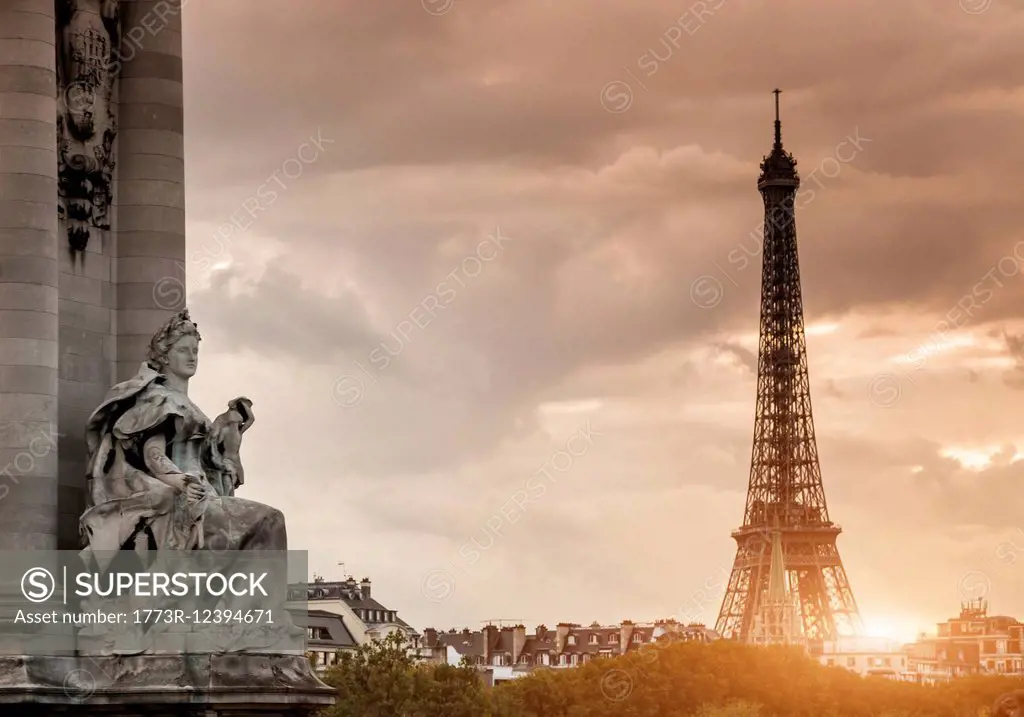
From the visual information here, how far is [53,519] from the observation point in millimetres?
26000

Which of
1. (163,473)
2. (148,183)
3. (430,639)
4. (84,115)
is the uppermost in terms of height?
(430,639)

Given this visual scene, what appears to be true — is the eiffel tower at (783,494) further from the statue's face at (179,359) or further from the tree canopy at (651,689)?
the statue's face at (179,359)

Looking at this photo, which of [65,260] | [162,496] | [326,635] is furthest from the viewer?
[326,635]

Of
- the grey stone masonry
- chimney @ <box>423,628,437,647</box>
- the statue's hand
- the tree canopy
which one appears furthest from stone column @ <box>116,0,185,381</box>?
chimney @ <box>423,628,437,647</box>

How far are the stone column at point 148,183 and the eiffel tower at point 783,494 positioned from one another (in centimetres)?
12320

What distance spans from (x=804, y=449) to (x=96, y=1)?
147 m

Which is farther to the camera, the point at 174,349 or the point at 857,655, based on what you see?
the point at 857,655

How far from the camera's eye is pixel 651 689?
92.1 meters

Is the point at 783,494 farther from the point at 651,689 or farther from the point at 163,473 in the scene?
the point at 163,473

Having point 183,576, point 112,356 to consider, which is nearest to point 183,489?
point 183,576

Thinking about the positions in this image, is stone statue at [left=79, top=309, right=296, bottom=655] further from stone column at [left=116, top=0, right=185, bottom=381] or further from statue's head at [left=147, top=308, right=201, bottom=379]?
stone column at [left=116, top=0, right=185, bottom=381]

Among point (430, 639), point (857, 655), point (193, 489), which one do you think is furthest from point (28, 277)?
point (430, 639)

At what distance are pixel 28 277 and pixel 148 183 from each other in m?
2.79

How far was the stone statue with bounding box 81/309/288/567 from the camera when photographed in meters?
25.6
